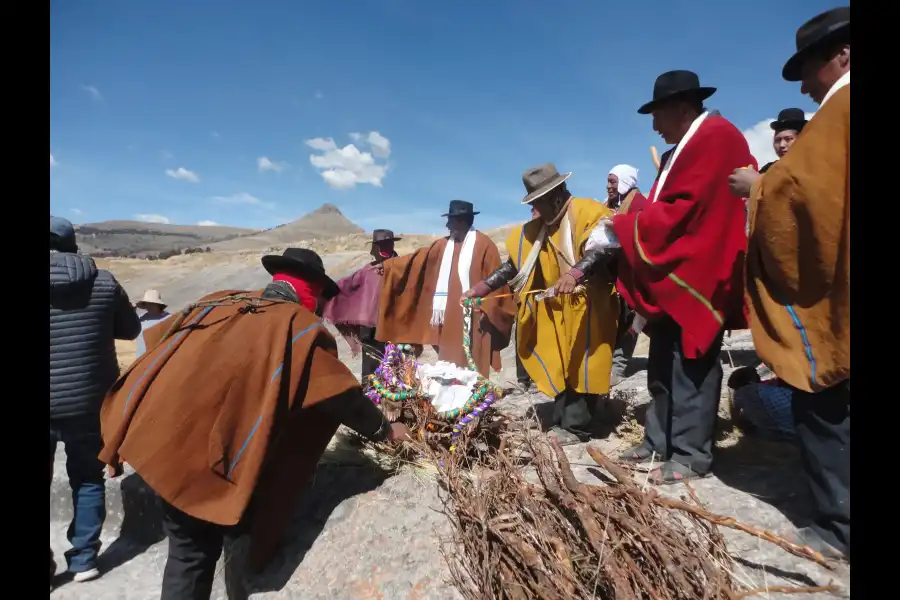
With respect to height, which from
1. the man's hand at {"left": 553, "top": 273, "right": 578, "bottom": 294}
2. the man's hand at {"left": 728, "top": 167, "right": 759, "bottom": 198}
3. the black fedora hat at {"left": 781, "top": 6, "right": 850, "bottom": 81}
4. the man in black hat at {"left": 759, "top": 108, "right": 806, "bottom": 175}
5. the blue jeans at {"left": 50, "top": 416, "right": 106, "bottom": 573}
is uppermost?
the man in black hat at {"left": 759, "top": 108, "right": 806, "bottom": 175}

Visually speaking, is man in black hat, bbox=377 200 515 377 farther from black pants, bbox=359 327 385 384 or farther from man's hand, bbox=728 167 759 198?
man's hand, bbox=728 167 759 198

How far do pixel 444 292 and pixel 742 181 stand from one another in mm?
3816

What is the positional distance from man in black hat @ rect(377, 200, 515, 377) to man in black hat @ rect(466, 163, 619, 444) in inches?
60.0

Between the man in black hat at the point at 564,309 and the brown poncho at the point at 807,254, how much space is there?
4.09 ft

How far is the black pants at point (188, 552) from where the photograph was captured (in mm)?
2428

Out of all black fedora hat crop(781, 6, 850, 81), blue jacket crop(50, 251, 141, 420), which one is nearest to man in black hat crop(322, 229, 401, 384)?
blue jacket crop(50, 251, 141, 420)

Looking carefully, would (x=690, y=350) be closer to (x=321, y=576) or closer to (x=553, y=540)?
(x=553, y=540)

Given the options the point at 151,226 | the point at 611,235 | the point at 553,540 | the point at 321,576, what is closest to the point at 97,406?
the point at 321,576

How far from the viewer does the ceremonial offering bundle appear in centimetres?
316

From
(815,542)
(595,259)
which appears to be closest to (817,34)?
(595,259)

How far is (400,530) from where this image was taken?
2.64 metres

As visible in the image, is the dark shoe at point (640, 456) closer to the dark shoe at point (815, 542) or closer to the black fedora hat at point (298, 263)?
the dark shoe at point (815, 542)
